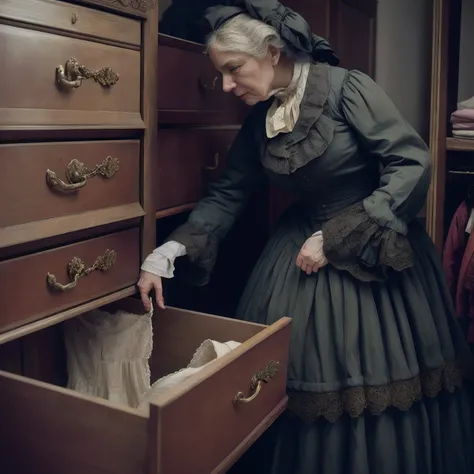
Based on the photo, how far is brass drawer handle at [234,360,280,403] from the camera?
120cm

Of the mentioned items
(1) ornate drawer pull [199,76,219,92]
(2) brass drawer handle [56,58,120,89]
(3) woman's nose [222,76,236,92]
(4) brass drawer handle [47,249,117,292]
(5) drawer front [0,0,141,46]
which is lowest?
(4) brass drawer handle [47,249,117,292]

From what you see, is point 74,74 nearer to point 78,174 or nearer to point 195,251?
point 78,174

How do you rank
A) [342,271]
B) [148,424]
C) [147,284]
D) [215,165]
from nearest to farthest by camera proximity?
1. [148,424]
2. [147,284]
3. [342,271]
4. [215,165]

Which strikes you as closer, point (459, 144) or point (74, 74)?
→ point (74, 74)

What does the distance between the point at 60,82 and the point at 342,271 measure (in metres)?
0.75

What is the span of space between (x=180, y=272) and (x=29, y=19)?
2.48ft

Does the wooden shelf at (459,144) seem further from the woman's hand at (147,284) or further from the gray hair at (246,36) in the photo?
the woman's hand at (147,284)

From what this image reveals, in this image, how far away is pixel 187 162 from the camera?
5.39ft

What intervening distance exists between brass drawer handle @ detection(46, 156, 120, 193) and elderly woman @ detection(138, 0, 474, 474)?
0.24 m

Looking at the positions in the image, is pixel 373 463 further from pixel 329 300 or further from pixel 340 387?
pixel 329 300

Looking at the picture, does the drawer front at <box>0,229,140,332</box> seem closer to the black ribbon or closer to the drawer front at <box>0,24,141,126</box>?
the drawer front at <box>0,24,141,126</box>

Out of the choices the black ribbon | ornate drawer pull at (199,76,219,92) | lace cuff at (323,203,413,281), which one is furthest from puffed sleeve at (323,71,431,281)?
ornate drawer pull at (199,76,219,92)

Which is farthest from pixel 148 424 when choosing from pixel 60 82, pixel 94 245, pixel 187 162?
pixel 187 162

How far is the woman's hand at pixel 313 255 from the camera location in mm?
1502
